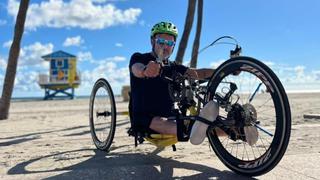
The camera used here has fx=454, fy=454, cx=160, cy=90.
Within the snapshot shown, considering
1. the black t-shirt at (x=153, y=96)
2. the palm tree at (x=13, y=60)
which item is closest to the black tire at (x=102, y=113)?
the black t-shirt at (x=153, y=96)

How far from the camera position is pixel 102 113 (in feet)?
A: 20.5

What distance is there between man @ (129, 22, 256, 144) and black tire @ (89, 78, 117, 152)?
791mm

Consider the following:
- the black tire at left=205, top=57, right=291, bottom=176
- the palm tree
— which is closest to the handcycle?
the black tire at left=205, top=57, right=291, bottom=176

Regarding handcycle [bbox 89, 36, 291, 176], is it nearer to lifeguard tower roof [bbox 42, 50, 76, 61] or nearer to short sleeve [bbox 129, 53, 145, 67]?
short sleeve [bbox 129, 53, 145, 67]

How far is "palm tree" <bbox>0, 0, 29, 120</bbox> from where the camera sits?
12.6m

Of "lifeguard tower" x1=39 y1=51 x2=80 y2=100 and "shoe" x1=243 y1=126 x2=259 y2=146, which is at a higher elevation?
"lifeguard tower" x1=39 y1=51 x2=80 y2=100

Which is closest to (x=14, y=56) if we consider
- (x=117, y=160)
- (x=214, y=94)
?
(x=117, y=160)

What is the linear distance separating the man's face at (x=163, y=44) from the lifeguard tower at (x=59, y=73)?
3714 cm

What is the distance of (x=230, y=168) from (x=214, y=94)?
0.72 metres

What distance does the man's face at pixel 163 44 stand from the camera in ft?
16.8

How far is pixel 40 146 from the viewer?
6.62 meters

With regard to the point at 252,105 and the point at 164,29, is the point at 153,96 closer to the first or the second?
the point at 164,29

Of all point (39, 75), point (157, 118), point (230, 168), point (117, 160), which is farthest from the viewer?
point (39, 75)

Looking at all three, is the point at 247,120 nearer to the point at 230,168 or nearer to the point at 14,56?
the point at 230,168
